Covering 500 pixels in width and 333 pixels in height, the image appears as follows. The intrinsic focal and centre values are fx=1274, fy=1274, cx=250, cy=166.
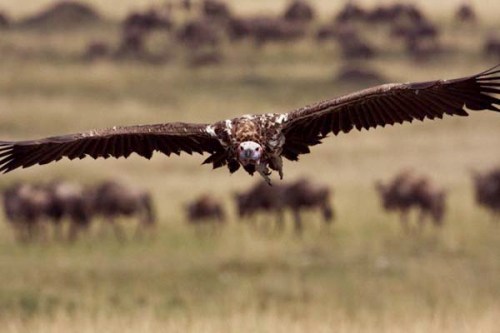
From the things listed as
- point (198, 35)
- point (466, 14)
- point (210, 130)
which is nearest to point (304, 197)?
point (210, 130)

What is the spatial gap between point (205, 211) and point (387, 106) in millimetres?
17058

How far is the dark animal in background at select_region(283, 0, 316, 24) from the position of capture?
61125 mm

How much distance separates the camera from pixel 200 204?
2652 centimetres

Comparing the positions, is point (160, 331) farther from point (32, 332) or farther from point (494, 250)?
point (494, 250)

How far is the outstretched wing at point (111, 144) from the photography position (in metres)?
8.53

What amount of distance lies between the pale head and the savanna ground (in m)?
6.28

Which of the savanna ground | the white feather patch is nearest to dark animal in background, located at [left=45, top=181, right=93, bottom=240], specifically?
Result: the savanna ground

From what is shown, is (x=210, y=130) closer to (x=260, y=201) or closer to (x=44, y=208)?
(x=44, y=208)

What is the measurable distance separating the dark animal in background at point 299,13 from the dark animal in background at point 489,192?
109ft

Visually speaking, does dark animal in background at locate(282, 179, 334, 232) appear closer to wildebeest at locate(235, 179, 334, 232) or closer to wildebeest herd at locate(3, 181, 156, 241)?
wildebeest at locate(235, 179, 334, 232)

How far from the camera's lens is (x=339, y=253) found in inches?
886

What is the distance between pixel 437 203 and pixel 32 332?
13.8 meters

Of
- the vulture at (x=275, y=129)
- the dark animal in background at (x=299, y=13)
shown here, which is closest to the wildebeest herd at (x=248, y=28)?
the dark animal in background at (x=299, y=13)

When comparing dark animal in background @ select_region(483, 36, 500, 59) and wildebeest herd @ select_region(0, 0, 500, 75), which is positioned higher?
wildebeest herd @ select_region(0, 0, 500, 75)
